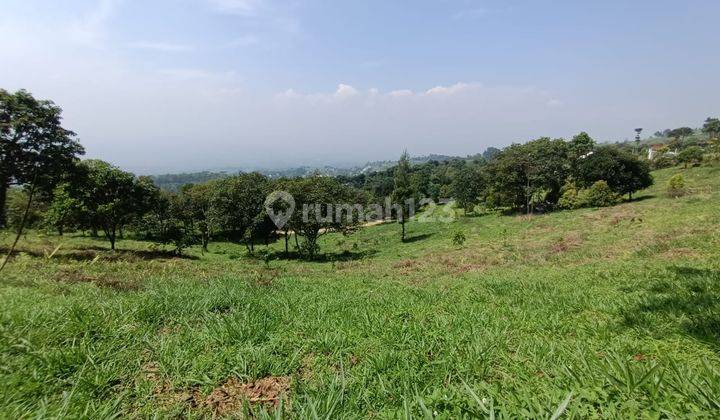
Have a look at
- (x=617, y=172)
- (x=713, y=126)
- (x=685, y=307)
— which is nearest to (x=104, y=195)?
(x=685, y=307)

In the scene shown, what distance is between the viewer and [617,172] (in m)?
43.4

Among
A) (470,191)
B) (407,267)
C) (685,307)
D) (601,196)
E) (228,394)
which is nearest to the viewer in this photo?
(228,394)

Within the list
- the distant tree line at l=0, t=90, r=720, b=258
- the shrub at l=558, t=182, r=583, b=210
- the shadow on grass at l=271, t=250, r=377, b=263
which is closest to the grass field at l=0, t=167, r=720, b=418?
the distant tree line at l=0, t=90, r=720, b=258

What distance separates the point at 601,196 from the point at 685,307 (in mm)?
43373

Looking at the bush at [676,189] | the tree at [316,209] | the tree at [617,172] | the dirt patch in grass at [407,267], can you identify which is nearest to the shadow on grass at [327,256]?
the tree at [316,209]

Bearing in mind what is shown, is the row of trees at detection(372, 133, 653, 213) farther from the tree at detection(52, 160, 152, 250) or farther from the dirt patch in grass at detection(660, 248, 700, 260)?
the dirt patch in grass at detection(660, 248, 700, 260)

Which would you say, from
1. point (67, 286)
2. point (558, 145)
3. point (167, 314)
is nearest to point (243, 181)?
point (67, 286)

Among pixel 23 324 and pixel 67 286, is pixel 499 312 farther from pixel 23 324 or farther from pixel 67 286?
pixel 67 286

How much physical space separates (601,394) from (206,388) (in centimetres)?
327

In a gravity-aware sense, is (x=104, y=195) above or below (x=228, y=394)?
above

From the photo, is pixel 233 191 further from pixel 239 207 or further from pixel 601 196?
pixel 601 196

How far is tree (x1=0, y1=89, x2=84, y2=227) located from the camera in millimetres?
18328

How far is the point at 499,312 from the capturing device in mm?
5820

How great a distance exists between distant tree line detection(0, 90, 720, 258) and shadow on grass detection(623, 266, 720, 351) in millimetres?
8046
